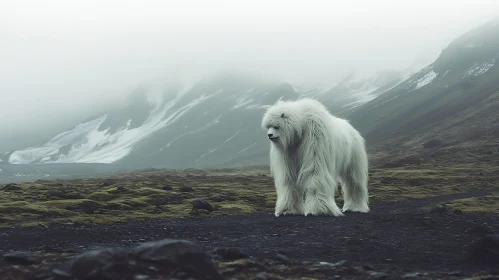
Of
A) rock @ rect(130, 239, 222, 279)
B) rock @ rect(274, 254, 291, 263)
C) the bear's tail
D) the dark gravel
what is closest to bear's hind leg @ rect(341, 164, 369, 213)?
the bear's tail

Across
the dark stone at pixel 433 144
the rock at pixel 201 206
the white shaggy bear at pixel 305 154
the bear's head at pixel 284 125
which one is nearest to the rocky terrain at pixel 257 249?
the white shaggy bear at pixel 305 154

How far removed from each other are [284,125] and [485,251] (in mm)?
9230

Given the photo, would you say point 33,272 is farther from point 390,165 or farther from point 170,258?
point 390,165

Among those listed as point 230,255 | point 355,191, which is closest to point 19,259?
point 230,255

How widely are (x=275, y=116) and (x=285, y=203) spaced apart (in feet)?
10.8

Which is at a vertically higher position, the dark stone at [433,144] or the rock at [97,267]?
the rock at [97,267]

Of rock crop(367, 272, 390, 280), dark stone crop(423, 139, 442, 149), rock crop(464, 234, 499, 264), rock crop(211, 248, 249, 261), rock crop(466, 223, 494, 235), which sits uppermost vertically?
rock crop(211, 248, 249, 261)

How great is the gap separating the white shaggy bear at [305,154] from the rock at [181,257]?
1037 centimetres

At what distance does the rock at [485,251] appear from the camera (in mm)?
8281

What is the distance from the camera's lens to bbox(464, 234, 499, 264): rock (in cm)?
828

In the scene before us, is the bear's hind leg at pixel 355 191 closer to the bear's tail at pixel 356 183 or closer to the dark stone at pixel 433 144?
the bear's tail at pixel 356 183

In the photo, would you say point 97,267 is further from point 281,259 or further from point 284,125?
point 284,125

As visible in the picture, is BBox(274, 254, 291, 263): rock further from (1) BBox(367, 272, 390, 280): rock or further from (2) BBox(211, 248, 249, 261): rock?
(1) BBox(367, 272, 390, 280): rock

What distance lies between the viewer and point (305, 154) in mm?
16812
